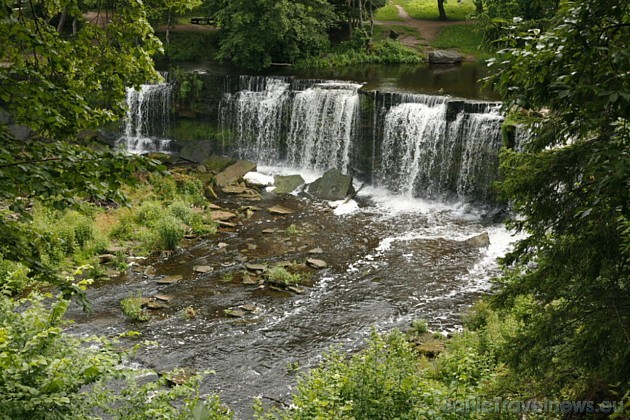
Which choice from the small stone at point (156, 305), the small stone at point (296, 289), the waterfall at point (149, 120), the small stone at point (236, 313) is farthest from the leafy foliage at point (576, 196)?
the waterfall at point (149, 120)

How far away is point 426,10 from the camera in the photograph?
45781 millimetres

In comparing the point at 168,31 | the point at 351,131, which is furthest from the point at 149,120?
the point at 351,131

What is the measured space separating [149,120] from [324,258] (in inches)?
565

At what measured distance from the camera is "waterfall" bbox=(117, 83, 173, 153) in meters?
28.0

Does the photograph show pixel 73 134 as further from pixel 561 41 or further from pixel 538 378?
pixel 538 378

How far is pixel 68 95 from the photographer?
6500 millimetres

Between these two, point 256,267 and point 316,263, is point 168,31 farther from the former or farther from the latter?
point 316,263

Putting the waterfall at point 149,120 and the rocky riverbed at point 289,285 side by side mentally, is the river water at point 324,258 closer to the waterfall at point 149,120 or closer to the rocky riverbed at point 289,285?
the rocky riverbed at point 289,285

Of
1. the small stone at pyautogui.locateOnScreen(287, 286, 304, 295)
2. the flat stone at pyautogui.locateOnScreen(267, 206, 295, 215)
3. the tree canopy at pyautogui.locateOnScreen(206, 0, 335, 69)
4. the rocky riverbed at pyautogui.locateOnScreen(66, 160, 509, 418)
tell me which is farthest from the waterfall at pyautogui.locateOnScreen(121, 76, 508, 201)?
the small stone at pyautogui.locateOnScreen(287, 286, 304, 295)

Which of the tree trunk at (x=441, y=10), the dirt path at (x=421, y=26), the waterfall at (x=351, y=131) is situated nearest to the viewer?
the waterfall at (x=351, y=131)

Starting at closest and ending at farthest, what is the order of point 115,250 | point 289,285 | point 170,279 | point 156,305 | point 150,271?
point 156,305 → point 289,285 → point 170,279 → point 150,271 → point 115,250

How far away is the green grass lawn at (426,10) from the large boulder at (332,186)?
24606 millimetres

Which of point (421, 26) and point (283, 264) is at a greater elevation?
point (421, 26)

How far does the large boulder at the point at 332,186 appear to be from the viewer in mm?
22609
